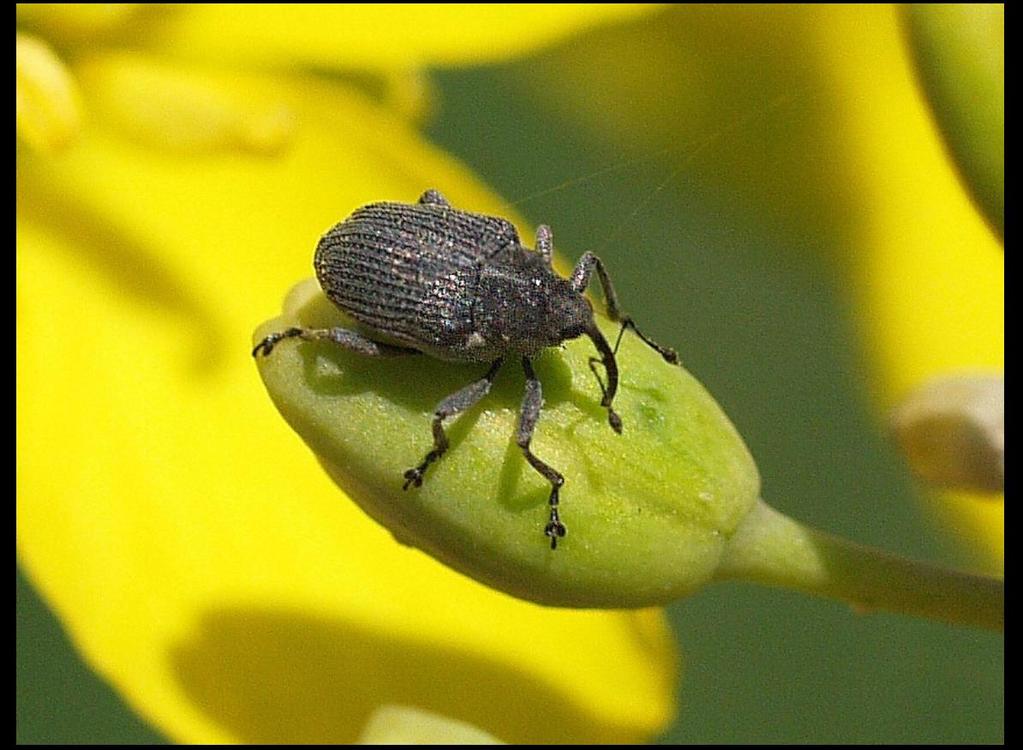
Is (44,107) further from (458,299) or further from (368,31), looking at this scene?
(458,299)

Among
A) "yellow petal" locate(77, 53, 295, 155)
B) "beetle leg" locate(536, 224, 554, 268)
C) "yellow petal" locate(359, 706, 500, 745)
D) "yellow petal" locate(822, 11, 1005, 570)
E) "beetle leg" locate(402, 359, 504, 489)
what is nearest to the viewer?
"beetle leg" locate(402, 359, 504, 489)

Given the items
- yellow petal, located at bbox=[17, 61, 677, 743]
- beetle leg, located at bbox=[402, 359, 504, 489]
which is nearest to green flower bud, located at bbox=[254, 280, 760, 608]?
beetle leg, located at bbox=[402, 359, 504, 489]

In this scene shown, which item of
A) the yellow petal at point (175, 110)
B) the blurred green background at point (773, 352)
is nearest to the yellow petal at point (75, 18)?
the yellow petal at point (175, 110)

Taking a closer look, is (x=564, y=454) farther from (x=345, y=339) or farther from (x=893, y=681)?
(x=893, y=681)

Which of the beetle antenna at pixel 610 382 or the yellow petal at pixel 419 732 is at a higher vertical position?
the beetle antenna at pixel 610 382

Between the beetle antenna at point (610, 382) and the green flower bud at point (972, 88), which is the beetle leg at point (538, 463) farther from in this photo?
the green flower bud at point (972, 88)

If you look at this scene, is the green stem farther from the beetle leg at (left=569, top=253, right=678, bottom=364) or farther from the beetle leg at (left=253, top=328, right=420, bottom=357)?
the beetle leg at (left=253, top=328, right=420, bottom=357)

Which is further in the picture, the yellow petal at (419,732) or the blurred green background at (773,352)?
the blurred green background at (773,352)
